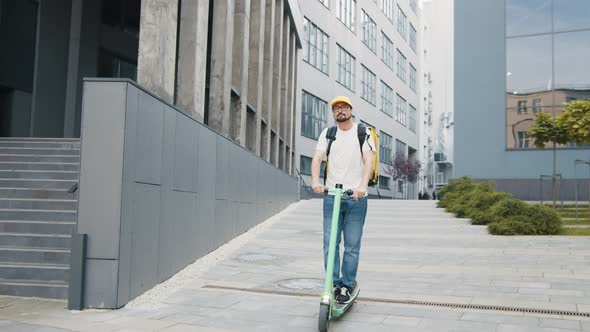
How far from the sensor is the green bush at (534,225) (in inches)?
458

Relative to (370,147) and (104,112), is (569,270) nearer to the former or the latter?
(370,147)

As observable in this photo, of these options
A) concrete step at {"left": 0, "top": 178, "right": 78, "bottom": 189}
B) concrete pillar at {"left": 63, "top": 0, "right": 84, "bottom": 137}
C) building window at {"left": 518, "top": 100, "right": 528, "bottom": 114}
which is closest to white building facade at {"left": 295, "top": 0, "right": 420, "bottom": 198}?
building window at {"left": 518, "top": 100, "right": 528, "bottom": 114}

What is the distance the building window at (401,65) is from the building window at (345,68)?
15.6m

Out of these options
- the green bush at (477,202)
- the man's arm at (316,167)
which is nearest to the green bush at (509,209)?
the green bush at (477,202)

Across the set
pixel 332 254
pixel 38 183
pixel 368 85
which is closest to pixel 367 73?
pixel 368 85

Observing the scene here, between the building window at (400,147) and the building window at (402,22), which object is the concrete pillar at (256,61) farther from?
the building window at (402,22)

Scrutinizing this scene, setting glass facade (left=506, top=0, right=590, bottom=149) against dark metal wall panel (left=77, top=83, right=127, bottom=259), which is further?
glass facade (left=506, top=0, right=590, bottom=149)

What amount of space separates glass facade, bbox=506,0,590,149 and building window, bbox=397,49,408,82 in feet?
99.8

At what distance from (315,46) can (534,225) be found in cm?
2685

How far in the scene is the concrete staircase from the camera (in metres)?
6.22

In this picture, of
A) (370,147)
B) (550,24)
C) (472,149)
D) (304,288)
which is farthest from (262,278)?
(550,24)

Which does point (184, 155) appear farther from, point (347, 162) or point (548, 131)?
point (548, 131)

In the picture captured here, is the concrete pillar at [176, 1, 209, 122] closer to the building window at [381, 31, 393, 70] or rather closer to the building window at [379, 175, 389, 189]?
the building window at [379, 175, 389, 189]

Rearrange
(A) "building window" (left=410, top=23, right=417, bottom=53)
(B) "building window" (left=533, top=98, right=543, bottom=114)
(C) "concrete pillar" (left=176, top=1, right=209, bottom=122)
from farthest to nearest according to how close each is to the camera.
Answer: (A) "building window" (left=410, top=23, right=417, bottom=53) → (B) "building window" (left=533, top=98, right=543, bottom=114) → (C) "concrete pillar" (left=176, top=1, right=209, bottom=122)
